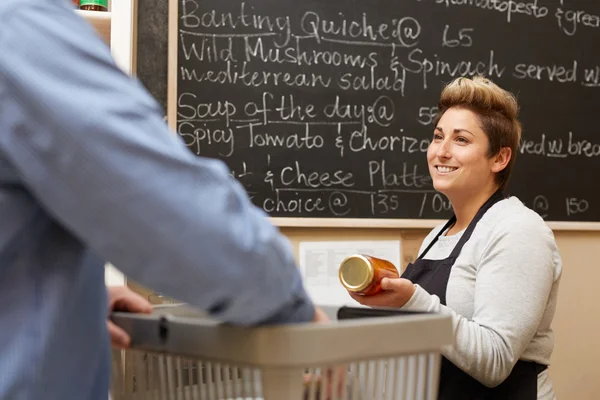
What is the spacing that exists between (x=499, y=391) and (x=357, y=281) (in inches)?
20.7

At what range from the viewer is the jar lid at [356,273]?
1274 millimetres

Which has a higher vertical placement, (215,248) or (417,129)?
(215,248)

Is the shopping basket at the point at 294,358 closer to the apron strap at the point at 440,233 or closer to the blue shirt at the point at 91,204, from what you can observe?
the blue shirt at the point at 91,204

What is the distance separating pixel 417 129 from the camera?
2.42 metres

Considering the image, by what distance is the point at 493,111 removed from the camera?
1.85 m

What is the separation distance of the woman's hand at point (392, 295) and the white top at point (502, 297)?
0.03 meters

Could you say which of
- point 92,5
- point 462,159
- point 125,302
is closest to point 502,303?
point 462,159

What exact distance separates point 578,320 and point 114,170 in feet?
8.12

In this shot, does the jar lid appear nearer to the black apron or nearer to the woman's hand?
the woman's hand

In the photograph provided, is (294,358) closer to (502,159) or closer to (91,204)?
(91,204)

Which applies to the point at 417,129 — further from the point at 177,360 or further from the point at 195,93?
the point at 177,360

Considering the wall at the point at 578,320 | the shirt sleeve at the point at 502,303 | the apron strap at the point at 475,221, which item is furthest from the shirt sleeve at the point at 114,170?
the wall at the point at 578,320

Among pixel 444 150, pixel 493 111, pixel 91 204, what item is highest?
pixel 91 204

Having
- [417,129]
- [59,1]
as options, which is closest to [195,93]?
[417,129]
